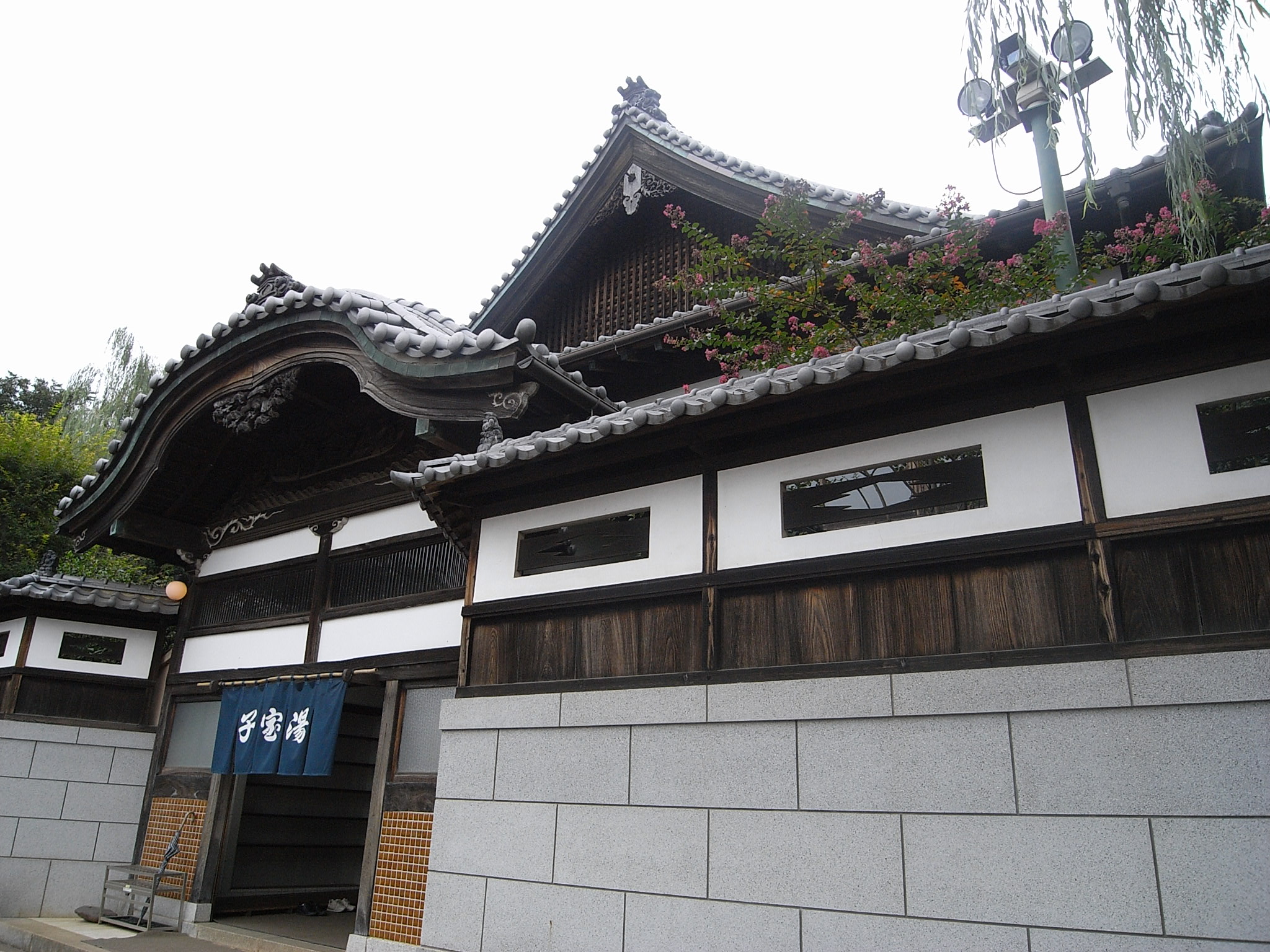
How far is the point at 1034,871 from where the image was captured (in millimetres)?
4789

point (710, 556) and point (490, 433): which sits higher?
point (490, 433)

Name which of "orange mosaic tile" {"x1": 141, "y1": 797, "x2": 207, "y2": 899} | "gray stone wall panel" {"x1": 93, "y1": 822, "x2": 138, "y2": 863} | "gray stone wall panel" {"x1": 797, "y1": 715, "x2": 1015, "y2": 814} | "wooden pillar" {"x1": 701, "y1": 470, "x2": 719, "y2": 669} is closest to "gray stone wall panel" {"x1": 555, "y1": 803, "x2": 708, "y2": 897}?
"gray stone wall panel" {"x1": 797, "y1": 715, "x2": 1015, "y2": 814}

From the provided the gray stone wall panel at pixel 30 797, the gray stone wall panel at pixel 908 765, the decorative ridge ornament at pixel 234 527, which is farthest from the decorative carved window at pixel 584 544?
the gray stone wall panel at pixel 30 797

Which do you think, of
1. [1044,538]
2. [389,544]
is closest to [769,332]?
[1044,538]

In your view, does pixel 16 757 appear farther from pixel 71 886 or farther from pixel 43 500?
pixel 43 500

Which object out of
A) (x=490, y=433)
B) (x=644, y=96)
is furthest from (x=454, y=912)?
(x=644, y=96)

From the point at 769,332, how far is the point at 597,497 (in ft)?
8.85

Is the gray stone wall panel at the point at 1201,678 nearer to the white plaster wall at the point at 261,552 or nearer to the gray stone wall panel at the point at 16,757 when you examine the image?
the white plaster wall at the point at 261,552

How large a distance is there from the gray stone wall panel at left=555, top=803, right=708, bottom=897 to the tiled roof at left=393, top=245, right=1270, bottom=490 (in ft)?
8.87

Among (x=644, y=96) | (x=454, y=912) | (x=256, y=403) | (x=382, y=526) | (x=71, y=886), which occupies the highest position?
(x=644, y=96)

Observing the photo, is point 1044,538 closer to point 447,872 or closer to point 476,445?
point 447,872

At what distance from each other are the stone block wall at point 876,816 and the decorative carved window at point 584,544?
3.67 ft

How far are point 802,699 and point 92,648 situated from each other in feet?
36.7

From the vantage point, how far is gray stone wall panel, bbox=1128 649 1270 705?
4.54 meters
